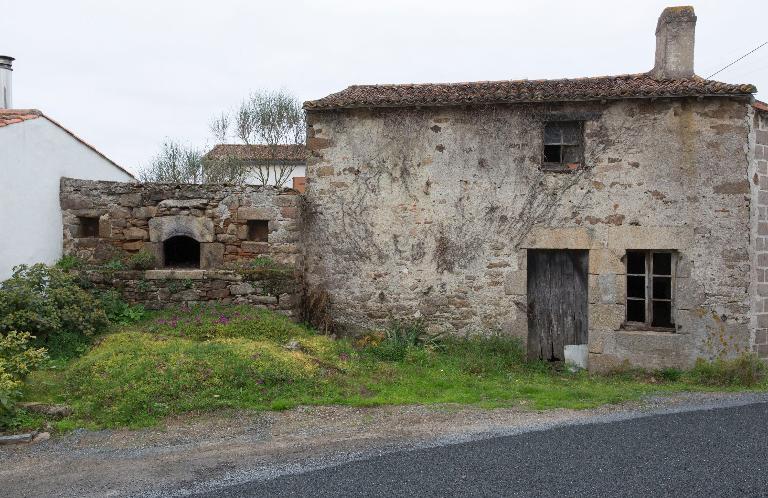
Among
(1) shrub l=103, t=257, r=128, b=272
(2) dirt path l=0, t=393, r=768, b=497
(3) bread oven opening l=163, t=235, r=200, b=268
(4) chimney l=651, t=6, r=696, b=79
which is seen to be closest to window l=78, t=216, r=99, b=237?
(1) shrub l=103, t=257, r=128, b=272

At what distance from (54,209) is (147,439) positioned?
582 centimetres

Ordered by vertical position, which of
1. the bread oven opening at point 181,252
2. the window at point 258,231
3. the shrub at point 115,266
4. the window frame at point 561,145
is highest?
the window frame at point 561,145

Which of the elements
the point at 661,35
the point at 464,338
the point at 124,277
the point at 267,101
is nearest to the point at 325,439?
the point at 464,338

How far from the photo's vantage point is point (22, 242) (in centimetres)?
901

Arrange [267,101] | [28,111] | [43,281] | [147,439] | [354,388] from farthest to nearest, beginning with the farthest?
1. [267,101]
2. [28,111]
3. [43,281]
4. [354,388]
5. [147,439]

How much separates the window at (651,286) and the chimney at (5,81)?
37.9 feet

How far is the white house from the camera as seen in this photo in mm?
8719

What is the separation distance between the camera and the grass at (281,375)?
6.49 metres

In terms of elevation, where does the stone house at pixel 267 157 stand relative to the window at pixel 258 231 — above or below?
above

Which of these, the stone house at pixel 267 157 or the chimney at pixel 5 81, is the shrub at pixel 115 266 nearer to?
the chimney at pixel 5 81

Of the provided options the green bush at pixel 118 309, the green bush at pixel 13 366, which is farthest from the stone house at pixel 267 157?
the green bush at pixel 13 366

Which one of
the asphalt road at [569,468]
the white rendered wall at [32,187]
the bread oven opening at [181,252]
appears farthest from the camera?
the bread oven opening at [181,252]

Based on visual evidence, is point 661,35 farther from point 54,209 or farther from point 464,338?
point 54,209

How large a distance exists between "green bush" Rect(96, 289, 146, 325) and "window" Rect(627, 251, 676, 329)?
797 centimetres
